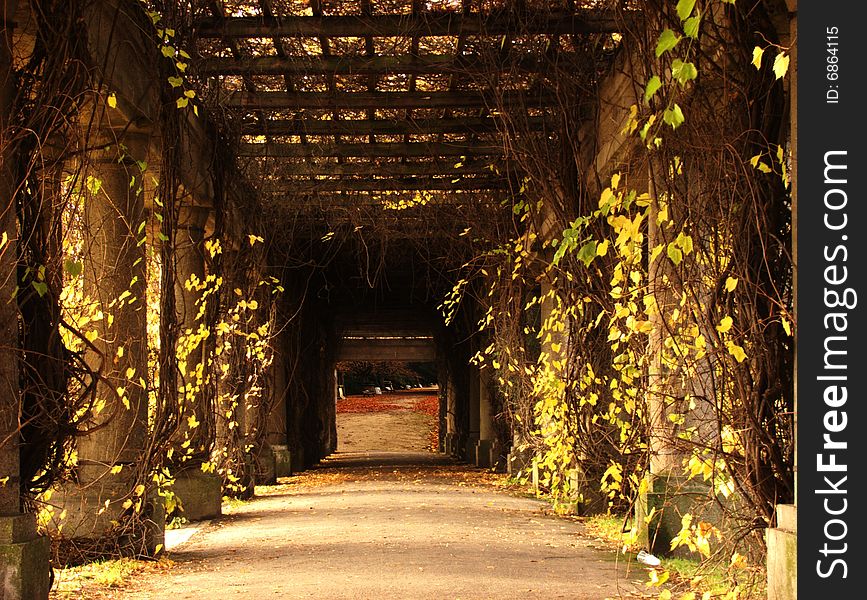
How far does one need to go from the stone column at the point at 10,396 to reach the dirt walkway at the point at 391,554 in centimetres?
118

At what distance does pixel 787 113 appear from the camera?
5504mm

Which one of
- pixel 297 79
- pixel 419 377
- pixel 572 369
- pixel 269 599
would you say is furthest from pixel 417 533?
pixel 419 377

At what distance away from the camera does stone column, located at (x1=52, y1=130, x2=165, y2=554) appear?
789 centimetres

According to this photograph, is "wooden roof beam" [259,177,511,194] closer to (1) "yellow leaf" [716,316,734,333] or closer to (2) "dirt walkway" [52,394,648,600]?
(2) "dirt walkway" [52,394,648,600]

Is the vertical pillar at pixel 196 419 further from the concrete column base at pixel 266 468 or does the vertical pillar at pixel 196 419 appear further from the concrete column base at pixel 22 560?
the concrete column base at pixel 22 560

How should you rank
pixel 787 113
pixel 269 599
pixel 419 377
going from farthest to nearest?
pixel 419 377 → pixel 269 599 → pixel 787 113

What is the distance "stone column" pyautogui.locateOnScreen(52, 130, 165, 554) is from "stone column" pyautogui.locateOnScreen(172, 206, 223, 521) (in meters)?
2.47

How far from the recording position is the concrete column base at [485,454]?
821 inches

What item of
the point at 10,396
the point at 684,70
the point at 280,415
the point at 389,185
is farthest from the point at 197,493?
the point at 684,70

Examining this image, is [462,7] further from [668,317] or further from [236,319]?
[236,319]

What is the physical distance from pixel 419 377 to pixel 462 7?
4097cm

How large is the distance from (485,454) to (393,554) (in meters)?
13.0

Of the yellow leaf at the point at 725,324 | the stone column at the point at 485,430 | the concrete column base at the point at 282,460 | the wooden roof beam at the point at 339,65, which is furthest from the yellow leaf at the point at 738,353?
the stone column at the point at 485,430

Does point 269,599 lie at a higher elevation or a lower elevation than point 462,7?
lower
